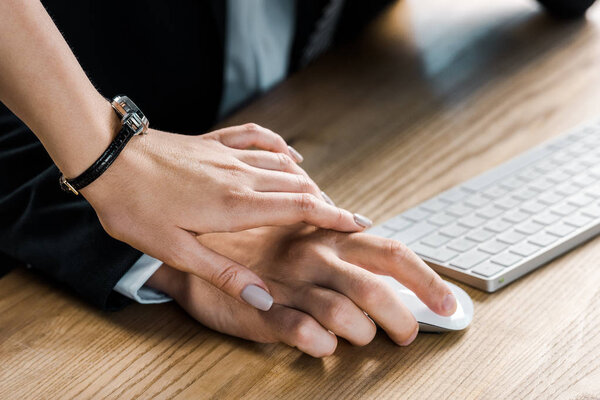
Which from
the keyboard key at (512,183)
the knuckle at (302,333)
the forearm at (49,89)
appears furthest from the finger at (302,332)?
the keyboard key at (512,183)

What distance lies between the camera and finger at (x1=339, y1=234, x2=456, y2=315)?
2.11 ft

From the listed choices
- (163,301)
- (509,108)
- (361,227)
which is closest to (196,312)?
(163,301)

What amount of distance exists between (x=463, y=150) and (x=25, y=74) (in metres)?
0.56

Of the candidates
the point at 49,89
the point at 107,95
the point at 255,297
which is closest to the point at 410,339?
the point at 255,297

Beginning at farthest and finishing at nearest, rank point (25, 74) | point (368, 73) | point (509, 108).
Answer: point (368, 73)
point (509, 108)
point (25, 74)

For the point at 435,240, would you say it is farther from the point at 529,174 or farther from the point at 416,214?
the point at 529,174

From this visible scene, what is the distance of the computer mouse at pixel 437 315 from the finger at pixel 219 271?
123 mm

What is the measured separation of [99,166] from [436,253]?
1.08 ft

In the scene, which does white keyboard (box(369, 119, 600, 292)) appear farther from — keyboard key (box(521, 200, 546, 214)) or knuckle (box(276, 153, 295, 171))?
knuckle (box(276, 153, 295, 171))

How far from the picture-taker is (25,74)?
596mm

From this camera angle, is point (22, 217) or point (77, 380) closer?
point (77, 380)

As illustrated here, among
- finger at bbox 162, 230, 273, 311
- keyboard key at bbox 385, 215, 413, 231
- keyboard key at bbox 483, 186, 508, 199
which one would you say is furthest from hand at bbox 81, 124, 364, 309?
keyboard key at bbox 483, 186, 508, 199

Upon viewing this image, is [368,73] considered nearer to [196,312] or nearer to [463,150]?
[463,150]

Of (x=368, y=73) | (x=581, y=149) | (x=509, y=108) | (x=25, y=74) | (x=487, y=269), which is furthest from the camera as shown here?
(x=368, y=73)
